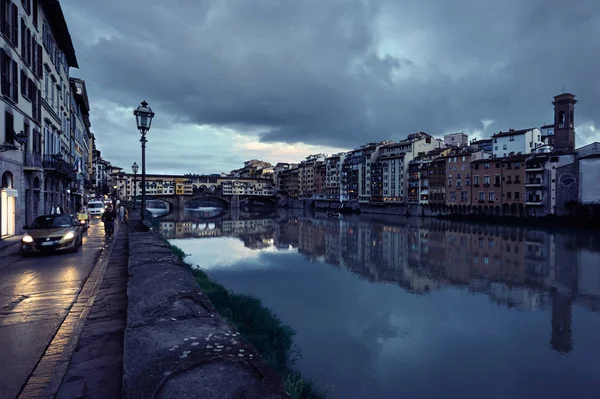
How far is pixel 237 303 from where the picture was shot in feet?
39.9

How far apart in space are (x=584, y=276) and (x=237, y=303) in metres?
23.9

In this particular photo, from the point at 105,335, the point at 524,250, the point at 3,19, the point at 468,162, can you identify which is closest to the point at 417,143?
the point at 468,162

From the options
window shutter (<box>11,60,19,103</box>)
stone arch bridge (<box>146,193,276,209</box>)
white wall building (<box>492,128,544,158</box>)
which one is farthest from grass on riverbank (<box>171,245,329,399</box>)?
stone arch bridge (<box>146,193,276,209</box>)

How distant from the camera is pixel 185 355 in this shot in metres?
3.04

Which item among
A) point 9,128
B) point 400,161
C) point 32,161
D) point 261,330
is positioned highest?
point 400,161

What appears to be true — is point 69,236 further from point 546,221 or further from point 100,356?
point 546,221

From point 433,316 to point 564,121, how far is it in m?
89.9

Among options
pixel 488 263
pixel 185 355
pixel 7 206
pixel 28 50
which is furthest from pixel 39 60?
pixel 488 263

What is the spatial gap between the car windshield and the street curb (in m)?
9.58

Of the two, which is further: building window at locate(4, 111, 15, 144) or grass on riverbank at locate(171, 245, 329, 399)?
building window at locate(4, 111, 15, 144)

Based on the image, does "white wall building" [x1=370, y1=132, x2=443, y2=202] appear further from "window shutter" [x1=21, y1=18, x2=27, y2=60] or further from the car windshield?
the car windshield

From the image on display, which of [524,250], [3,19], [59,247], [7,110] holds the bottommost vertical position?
[524,250]

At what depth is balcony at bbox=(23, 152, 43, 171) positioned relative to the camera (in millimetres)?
22044

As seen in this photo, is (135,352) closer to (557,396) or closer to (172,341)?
(172,341)
